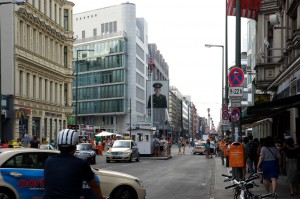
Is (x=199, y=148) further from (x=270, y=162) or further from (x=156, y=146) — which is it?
(x=270, y=162)

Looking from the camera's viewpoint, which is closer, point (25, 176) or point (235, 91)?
point (25, 176)

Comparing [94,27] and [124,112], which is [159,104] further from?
[94,27]

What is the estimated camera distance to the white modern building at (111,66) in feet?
333

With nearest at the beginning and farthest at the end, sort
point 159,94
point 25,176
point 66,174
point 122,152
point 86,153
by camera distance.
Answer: point 66,174, point 25,176, point 86,153, point 122,152, point 159,94

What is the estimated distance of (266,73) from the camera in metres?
27.7

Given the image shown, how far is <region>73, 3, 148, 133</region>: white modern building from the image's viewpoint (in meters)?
101

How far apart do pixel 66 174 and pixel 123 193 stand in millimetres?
6671

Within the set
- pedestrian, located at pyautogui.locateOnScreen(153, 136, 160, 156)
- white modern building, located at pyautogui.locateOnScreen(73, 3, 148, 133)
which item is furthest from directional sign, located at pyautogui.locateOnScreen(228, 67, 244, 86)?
white modern building, located at pyautogui.locateOnScreen(73, 3, 148, 133)

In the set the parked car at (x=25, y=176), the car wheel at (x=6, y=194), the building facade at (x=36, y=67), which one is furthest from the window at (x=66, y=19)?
the car wheel at (x=6, y=194)

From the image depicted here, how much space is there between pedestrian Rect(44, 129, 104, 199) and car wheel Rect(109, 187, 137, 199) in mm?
6257

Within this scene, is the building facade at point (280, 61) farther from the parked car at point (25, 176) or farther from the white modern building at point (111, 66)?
the white modern building at point (111, 66)

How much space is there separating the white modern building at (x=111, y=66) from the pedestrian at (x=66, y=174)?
3549 inches

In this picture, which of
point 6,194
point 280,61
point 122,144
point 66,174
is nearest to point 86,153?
point 122,144

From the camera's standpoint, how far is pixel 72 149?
528 cm
